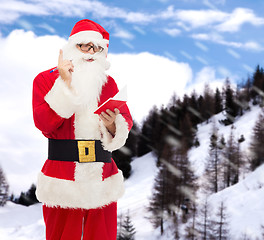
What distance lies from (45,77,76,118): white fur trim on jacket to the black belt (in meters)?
0.31

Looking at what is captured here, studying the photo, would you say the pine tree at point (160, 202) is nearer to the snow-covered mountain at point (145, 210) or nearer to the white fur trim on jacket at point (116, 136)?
the snow-covered mountain at point (145, 210)

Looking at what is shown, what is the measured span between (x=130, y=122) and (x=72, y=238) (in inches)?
52.0

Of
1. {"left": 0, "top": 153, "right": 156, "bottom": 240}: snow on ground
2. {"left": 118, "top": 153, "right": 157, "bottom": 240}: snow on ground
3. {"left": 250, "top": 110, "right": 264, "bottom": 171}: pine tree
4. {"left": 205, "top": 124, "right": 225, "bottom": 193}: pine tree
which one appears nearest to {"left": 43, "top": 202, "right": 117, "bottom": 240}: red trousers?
{"left": 0, "top": 153, "right": 156, "bottom": 240}: snow on ground

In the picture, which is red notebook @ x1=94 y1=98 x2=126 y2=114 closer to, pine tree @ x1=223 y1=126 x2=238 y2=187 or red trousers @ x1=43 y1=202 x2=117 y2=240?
red trousers @ x1=43 y1=202 x2=117 y2=240

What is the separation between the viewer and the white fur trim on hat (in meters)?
3.54

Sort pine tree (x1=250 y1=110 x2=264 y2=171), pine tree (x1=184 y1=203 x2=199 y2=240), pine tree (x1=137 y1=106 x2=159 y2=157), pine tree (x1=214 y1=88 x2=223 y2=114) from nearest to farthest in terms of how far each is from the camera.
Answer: pine tree (x1=184 y1=203 x2=199 y2=240)
pine tree (x1=250 y1=110 x2=264 y2=171)
pine tree (x1=137 y1=106 x2=159 y2=157)
pine tree (x1=214 y1=88 x2=223 y2=114)

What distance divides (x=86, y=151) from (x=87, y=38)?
1.18 metres

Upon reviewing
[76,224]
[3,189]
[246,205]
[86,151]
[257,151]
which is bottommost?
[246,205]

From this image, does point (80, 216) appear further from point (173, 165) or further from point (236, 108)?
point (236, 108)

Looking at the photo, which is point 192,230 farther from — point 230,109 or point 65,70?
point 230,109

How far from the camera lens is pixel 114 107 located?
127 inches

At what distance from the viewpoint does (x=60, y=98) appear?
3168mm

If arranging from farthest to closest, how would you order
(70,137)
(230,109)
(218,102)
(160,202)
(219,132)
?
(218,102) → (230,109) → (219,132) → (160,202) → (70,137)

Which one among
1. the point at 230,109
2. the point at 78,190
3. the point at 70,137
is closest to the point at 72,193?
the point at 78,190
